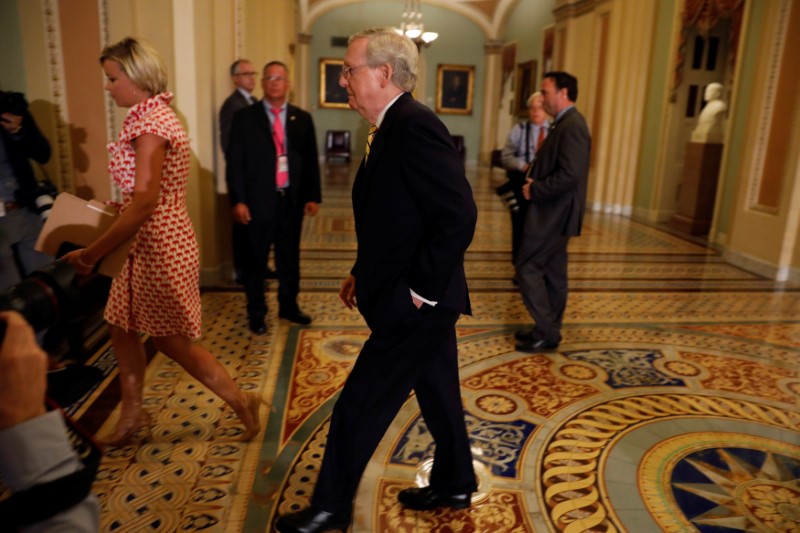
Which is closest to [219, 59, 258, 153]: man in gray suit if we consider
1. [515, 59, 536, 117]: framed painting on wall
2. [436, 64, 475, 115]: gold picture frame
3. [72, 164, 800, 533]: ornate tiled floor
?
[72, 164, 800, 533]: ornate tiled floor

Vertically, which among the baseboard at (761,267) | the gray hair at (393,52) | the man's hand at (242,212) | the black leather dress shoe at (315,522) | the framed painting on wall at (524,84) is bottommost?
the black leather dress shoe at (315,522)

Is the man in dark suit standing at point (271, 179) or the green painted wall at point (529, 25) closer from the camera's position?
the man in dark suit standing at point (271, 179)

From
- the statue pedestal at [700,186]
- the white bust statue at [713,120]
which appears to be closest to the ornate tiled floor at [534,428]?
the statue pedestal at [700,186]

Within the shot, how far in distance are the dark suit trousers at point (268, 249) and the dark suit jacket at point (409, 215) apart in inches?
78.5

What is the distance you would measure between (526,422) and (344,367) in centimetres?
101

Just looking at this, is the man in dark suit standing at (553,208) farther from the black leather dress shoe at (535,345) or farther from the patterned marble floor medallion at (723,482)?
the patterned marble floor medallion at (723,482)

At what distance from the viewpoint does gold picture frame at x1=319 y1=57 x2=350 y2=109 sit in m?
16.6

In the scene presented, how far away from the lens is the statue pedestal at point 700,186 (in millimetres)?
7336

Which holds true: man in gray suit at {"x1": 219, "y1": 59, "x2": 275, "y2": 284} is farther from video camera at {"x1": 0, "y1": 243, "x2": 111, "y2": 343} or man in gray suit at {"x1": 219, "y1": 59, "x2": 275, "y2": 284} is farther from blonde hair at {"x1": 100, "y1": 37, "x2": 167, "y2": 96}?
video camera at {"x1": 0, "y1": 243, "x2": 111, "y2": 343}

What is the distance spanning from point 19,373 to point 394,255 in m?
0.95

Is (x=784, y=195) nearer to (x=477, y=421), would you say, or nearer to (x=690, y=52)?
(x=690, y=52)

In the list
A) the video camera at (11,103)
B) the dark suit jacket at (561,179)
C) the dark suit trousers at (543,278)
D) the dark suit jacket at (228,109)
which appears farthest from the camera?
the dark suit jacket at (228,109)

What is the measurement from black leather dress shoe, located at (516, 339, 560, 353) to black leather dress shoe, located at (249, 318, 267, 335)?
4.95 ft

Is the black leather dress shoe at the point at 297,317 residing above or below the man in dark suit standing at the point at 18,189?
below
